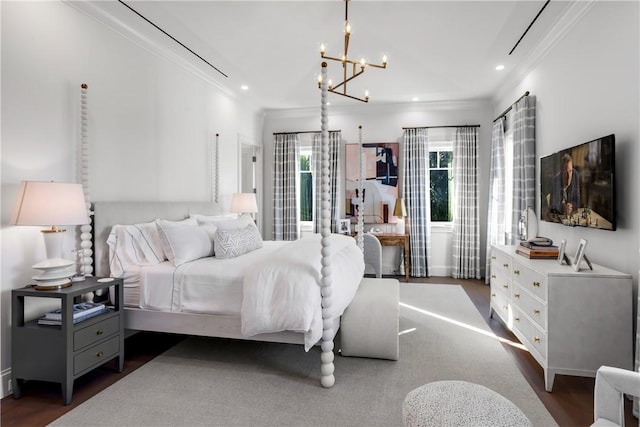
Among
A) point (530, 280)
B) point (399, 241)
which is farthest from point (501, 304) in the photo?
point (399, 241)

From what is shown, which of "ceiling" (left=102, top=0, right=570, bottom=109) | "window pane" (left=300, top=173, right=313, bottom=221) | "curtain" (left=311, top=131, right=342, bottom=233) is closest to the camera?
"ceiling" (left=102, top=0, right=570, bottom=109)

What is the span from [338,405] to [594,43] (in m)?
3.30

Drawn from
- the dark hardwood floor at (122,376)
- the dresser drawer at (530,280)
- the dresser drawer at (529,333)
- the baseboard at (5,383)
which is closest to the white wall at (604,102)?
the dresser drawer at (530,280)

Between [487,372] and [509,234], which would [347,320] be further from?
[509,234]

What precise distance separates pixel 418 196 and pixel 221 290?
416 centimetres

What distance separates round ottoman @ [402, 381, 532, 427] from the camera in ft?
4.42

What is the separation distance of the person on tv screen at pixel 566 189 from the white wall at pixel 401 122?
2662 mm

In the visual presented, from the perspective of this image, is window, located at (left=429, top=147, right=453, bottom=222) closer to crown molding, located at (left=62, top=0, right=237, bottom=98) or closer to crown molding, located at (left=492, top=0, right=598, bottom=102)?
crown molding, located at (left=492, top=0, right=598, bottom=102)

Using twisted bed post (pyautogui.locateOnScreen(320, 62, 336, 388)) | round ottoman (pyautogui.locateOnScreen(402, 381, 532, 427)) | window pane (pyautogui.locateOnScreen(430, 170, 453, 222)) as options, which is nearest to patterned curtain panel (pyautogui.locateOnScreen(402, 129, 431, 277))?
window pane (pyautogui.locateOnScreen(430, 170, 453, 222))

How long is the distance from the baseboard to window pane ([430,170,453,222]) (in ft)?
18.6

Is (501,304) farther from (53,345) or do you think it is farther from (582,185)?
(53,345)

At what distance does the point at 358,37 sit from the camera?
3631 millimetres

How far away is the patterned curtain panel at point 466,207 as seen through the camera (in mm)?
5793

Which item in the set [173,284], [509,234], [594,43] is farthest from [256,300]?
[509,234]
